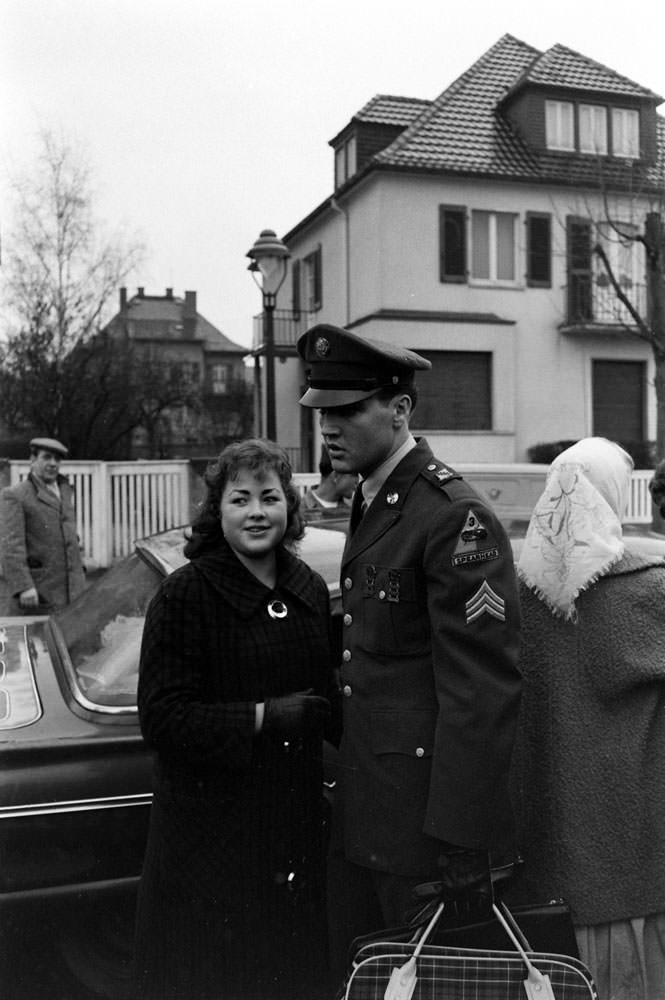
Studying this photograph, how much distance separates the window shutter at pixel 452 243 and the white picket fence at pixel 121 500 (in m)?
8.19

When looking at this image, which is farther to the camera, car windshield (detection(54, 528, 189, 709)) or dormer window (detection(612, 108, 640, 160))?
dormer window (detection(612, 108, 640, 160))

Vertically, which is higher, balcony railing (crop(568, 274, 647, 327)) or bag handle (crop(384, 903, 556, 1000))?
balcony railing (crop(568, 274, 647, 327))

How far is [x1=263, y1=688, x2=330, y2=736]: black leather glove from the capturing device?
2260mm

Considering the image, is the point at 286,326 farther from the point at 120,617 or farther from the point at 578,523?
the point at 578,523

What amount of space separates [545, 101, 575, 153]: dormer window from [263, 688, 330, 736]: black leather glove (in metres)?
21.3

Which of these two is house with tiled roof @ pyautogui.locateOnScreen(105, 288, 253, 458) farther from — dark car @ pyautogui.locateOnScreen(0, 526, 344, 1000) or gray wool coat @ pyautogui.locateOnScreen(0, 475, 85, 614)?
dark car @ pyautogui.locateOnScreen(0, 526, 344, 1000)

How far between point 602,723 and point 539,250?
20325mm

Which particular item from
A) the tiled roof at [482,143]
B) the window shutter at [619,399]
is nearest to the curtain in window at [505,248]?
the tiled roof at [482,143]

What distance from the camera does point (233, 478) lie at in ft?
7.98

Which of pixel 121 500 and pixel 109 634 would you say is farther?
pixel 121 500

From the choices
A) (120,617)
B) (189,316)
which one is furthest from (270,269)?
(189,316)

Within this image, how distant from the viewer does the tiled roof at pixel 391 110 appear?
22062 millimetres

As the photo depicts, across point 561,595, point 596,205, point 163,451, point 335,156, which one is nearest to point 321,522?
point 561,595

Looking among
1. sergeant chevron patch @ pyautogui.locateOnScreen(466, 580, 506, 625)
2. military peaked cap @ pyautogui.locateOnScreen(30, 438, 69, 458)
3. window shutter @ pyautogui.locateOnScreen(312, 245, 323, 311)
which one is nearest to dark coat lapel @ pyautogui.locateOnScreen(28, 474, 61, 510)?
military peaked cap @ pyautogui.locateOnScreen(30, 438, 69, 458)
